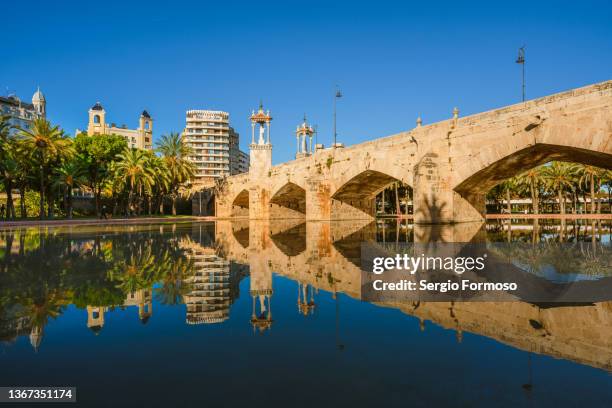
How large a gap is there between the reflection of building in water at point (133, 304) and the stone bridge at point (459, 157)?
16.7m

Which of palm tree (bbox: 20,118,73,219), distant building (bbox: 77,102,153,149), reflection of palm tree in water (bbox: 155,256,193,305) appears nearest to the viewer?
reflection of palm tree in water (bbox: 155,256,193,305)

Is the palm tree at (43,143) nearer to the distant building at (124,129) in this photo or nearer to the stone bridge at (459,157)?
the stone bridge at (459,157)

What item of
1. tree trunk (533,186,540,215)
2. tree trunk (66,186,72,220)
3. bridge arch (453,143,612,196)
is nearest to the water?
bridge arch (453,143,612,196)

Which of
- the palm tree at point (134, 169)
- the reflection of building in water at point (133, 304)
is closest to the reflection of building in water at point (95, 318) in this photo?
the reflection of building in water at point (133, 304)

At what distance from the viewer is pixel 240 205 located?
52.1 m

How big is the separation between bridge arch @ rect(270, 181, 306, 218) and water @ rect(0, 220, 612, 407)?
3263cm

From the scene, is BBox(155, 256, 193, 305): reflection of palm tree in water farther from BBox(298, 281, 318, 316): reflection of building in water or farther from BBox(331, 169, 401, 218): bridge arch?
BBox(331, 169, 401, 218): bridge arch

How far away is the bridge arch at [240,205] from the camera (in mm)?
47856

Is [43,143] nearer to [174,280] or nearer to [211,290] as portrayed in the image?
[174,280]

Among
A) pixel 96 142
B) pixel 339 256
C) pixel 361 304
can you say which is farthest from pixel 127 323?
pixel 96 142

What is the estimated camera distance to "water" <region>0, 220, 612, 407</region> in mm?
2574

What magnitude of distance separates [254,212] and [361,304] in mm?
35901

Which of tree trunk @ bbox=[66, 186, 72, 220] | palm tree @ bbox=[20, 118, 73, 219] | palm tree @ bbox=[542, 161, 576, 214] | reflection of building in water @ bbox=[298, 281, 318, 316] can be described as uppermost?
palm tree @ bbox=[20, 118, 73, 219]

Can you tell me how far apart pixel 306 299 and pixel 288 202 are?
1472 inches
